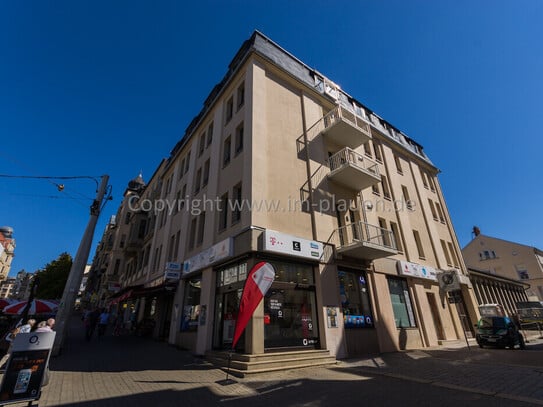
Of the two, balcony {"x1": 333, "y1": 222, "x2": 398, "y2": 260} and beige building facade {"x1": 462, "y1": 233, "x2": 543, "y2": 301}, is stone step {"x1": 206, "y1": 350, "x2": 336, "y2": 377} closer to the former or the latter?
balcony {"x1": 333, "y1": 222, "x2": 398, "y2": 260}

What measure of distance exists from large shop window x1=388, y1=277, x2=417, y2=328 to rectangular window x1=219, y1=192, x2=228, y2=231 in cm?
948

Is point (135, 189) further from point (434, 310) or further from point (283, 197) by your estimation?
point (434, 310)

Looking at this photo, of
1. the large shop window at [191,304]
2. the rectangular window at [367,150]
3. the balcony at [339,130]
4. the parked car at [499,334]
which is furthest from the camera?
the rectangular window at [367,150]

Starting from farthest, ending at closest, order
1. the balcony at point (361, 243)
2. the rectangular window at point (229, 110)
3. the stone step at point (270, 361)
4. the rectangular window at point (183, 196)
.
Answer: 1. the rectangular window at point (183, 196)
2. the rectangular window at point (229, 110)
3. the balcony at point (361, 243)
4. the stone step at point (270, 361)

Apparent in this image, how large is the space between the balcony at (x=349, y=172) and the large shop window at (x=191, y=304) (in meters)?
8.78

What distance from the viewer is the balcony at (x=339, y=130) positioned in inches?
547

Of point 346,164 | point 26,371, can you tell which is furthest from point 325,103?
point 26,371

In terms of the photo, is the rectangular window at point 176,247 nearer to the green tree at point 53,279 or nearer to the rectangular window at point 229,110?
the rectangular window at point 229,110

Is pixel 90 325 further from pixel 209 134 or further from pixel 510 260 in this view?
pixel 510 260

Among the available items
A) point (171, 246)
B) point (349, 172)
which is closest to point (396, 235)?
point (349, 172)

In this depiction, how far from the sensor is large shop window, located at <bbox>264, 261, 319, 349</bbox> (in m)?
9.13

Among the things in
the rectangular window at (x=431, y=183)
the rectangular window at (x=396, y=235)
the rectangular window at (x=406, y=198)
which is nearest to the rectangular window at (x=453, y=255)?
the rectangular window at (x=431, y=183)

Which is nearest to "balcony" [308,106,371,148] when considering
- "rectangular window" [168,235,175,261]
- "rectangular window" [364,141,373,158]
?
"rectangular window" [364,141,373,158]

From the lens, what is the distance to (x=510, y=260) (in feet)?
125
